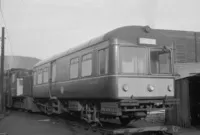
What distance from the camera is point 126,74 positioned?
29.0ft

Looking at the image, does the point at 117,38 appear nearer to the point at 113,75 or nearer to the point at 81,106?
the point at 113,75

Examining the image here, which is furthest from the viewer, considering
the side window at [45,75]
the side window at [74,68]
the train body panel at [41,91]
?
the side window at [45,75]

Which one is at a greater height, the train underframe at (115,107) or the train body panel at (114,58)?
the train body panel at (114,58)

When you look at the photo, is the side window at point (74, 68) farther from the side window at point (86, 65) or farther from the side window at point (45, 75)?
the side window at point (45, 75)

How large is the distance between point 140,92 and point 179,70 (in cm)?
547

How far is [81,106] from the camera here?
11461 millimetres

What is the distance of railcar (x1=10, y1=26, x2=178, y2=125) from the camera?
8.80 metres

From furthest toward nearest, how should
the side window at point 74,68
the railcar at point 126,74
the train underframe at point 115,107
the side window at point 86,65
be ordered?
the side window at point 74,68
the side window at point 86,65
the railcar at point 126,74
the train underframe at point 115,107

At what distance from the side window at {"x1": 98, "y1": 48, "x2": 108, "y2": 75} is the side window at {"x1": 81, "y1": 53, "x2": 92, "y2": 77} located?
74cm

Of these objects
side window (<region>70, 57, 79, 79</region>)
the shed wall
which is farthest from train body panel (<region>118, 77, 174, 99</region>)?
the shed wall

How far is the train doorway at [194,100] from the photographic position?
49.7 ft

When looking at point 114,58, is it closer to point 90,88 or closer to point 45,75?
point 90,88

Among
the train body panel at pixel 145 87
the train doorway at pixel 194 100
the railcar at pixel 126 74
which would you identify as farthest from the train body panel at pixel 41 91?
the train doorway at pixel 194 100

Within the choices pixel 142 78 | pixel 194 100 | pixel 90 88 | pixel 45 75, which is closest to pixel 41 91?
pixel 45 75
